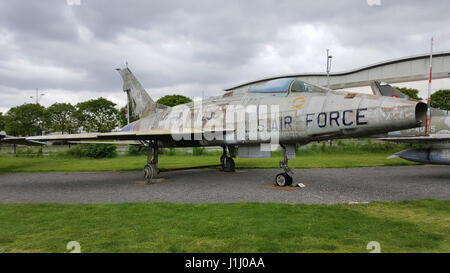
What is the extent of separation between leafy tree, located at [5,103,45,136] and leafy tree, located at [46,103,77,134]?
150cm

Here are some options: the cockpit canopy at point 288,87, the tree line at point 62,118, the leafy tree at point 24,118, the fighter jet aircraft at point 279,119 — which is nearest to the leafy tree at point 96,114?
the tree line at point 62,118

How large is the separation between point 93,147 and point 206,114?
17.5 meters

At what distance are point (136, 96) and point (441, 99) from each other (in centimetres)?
5259

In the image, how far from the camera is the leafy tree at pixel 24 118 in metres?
57.7

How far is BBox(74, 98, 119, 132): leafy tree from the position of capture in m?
56.3

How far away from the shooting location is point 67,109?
5975 centimetres

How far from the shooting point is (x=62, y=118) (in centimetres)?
6006

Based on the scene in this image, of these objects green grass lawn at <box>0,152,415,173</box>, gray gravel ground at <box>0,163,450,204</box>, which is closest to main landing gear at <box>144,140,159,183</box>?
gray gravel ground at <box>0,163,450,204</box>

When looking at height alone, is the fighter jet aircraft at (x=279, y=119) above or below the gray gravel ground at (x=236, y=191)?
above

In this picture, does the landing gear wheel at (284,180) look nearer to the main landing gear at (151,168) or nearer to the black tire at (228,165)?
the main landing gear at (151,168)

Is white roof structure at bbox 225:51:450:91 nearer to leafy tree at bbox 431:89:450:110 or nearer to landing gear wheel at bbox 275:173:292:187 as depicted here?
leafy tree at bbox 431:89:450:110

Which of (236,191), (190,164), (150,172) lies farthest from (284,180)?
(190,164)

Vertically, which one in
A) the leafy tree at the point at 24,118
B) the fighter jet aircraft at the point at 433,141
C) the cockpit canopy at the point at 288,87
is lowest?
the fighter jet aircraft at the point at 433,141

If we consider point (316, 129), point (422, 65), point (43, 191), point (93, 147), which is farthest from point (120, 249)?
point (422, 65)
